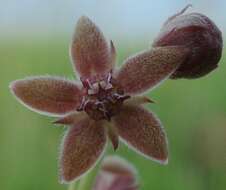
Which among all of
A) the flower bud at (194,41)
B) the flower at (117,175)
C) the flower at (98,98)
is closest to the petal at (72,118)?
the flower at (98,98)

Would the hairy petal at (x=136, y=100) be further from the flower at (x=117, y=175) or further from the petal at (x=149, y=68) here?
the flower at (x=117, y=175)

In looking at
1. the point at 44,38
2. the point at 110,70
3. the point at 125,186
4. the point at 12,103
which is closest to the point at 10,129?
the point at 12,103

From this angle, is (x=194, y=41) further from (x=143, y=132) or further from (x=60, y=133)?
(x=60, y=133)

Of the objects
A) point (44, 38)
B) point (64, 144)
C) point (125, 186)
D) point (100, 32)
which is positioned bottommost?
point (44, 38)

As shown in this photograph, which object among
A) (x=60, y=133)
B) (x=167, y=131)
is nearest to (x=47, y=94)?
(x=60, y=133)

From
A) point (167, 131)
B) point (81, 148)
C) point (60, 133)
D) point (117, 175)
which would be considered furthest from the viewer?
point (167, 131)

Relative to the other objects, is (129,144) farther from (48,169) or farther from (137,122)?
(48,169)

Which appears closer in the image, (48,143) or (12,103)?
(48,143)
